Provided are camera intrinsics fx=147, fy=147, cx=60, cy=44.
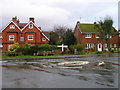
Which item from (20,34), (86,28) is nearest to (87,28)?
(86,28)

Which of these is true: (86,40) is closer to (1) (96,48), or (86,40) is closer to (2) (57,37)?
(1) (96,48)

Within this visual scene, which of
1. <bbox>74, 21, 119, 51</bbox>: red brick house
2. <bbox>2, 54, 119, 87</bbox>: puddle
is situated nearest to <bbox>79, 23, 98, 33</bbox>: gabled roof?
<bbox>74, 21, 119, 51</bbox>: red brick house

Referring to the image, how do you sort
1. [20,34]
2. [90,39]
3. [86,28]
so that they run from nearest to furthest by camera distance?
1. [20,34]
2. [90,39]
3. [86,28]

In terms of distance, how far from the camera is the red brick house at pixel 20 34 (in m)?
37.8

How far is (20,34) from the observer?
3903 centimetres

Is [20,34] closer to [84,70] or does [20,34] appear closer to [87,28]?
[87,28]

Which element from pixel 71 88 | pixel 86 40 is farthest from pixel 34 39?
pixel 71 88

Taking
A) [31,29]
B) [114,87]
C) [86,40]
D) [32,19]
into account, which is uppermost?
[32,19]

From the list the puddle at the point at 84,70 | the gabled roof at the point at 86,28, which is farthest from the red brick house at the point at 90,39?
the puddle at the point at 84,70

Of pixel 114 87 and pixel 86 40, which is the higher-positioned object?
pixel 86 40

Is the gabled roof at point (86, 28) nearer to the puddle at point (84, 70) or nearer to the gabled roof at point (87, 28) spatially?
the gabled roof at point (87, 28)

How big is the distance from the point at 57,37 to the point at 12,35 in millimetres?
18679

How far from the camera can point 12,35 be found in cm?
3806

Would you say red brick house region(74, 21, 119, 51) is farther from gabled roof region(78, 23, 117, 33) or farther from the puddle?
the puddle
